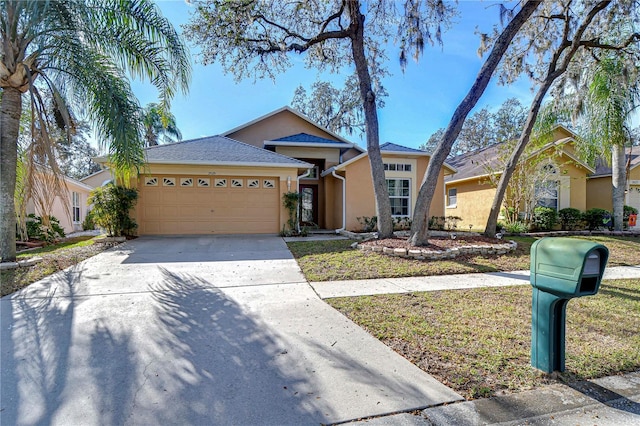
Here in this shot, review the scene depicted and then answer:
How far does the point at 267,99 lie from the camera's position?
65.0ft

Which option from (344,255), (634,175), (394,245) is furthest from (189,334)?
(634,175)

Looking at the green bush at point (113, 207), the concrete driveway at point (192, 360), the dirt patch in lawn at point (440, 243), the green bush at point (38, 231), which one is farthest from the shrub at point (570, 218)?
the green bush at point (38, 231)

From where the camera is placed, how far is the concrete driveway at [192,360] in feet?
7.98

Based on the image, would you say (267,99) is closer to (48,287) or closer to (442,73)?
(442,73)

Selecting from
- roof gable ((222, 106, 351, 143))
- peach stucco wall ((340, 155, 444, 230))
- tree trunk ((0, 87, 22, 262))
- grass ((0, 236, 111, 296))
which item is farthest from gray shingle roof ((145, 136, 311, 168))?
tree trunk ((0, 87, 22, 262))

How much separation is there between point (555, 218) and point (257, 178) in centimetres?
1277

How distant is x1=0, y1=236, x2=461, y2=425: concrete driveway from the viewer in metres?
2.43

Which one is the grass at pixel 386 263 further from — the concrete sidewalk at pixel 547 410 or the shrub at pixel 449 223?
the shrub at pixel 449 223

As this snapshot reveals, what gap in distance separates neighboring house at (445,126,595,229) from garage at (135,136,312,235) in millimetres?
9441

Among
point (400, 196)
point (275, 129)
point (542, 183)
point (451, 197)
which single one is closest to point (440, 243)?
point (400, 196)

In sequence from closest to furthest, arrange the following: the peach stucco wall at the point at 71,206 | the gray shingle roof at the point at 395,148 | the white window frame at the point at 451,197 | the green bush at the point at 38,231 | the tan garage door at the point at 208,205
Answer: the green bush at the point at 38,231 < the tan garage door at the point at 208,205 < the gray shingle roof at the point at 395,148 < the peach stucco wall at the point at 71,206 < the white window frame at the point at 451,197

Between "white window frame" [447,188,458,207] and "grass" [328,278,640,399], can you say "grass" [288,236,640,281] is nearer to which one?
"grass" [328,278,640,399]

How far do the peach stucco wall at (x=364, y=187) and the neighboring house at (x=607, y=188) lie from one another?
402 inches

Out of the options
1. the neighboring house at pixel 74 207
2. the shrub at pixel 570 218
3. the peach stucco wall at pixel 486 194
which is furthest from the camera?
the neighboring house at pixel 74 207
